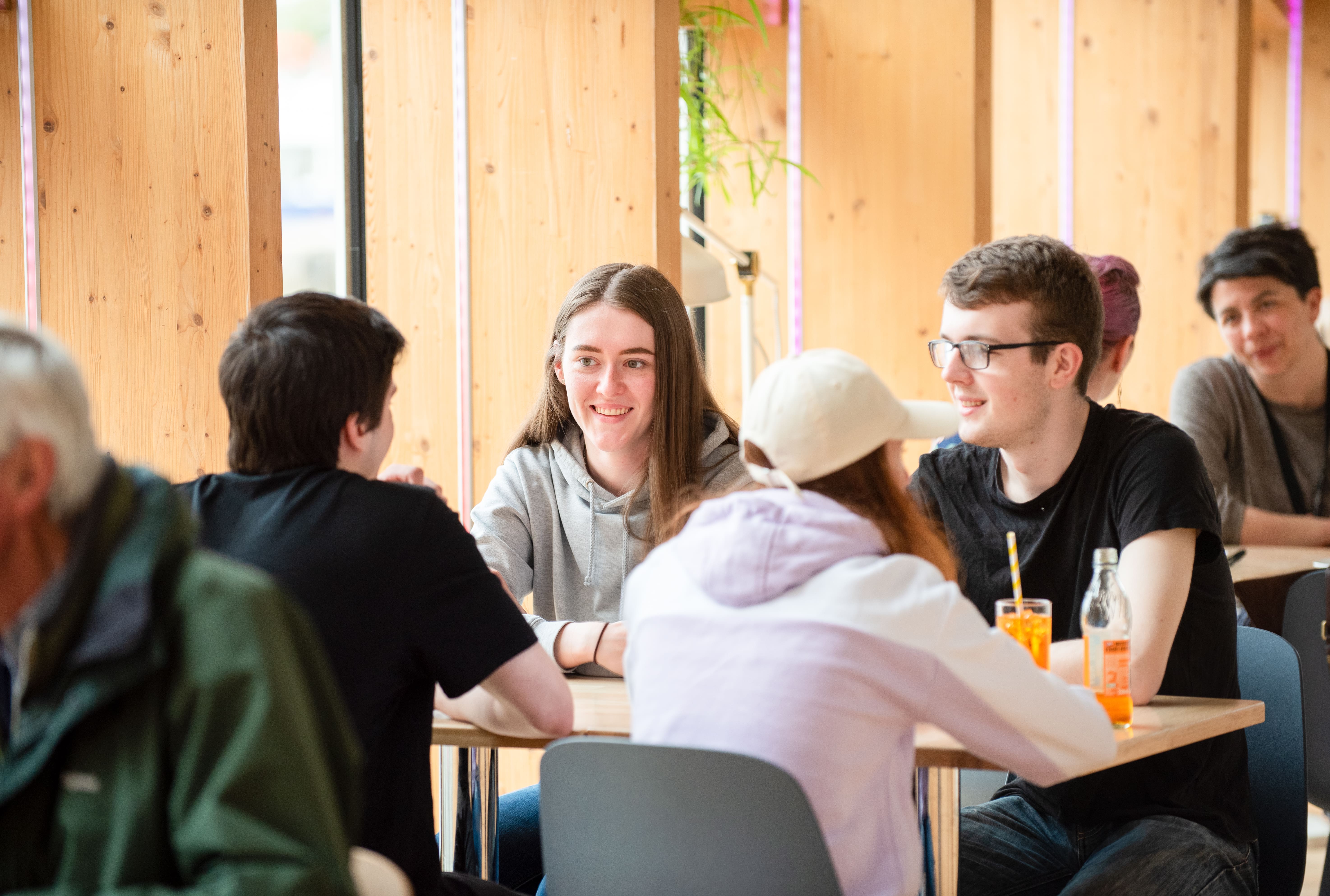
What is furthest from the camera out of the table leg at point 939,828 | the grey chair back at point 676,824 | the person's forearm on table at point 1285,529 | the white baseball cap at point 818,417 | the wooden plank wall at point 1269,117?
the wooden plank wall at point 1269,117

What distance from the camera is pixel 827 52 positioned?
15.5 feet

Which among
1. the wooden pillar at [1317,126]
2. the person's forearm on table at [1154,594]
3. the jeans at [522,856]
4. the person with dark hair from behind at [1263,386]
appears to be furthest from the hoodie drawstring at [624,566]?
the wooden pillar at [1317,126]

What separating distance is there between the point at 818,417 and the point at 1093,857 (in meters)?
0.86

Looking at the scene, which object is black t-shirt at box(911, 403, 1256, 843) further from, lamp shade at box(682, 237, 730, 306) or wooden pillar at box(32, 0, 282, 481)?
wooden pillar at box(32, 0, 282, 481)

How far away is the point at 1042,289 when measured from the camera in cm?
203

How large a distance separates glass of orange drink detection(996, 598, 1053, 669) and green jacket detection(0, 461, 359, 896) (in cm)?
107

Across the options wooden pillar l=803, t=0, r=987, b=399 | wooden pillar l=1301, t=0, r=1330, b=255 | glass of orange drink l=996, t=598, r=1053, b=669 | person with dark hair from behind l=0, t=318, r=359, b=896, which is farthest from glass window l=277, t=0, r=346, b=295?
wooden pillar l=1301, t=0, r=1330, b=255

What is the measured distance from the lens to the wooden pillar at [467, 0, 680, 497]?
334cm

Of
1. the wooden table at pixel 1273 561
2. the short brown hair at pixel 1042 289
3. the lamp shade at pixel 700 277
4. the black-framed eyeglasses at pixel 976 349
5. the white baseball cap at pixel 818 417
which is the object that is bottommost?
the wooden table at pixel 1273 561

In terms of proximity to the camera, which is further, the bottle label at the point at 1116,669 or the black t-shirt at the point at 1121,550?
the black t-shirt at the point at 1121,550

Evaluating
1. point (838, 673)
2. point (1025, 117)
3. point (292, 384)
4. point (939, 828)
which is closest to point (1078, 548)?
point (939, 828)

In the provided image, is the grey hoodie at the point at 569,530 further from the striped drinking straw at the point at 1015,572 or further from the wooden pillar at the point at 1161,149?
the wooden pillar at the point at 1161,149

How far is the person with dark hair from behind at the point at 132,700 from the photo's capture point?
35.5 inches

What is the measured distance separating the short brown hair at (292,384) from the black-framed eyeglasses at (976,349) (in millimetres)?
951
